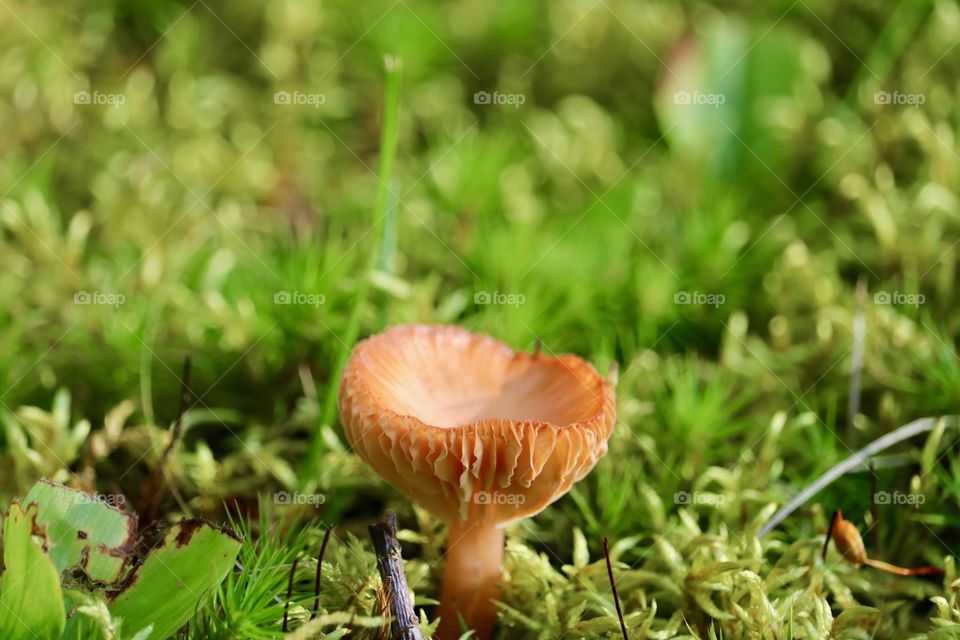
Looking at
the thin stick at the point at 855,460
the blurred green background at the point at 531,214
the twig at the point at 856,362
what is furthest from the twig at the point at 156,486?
the twig at the point at 856,362

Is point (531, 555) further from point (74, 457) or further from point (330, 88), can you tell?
point (330, 88)

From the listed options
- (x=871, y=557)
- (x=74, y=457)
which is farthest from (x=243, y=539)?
(x=871, y=557)
